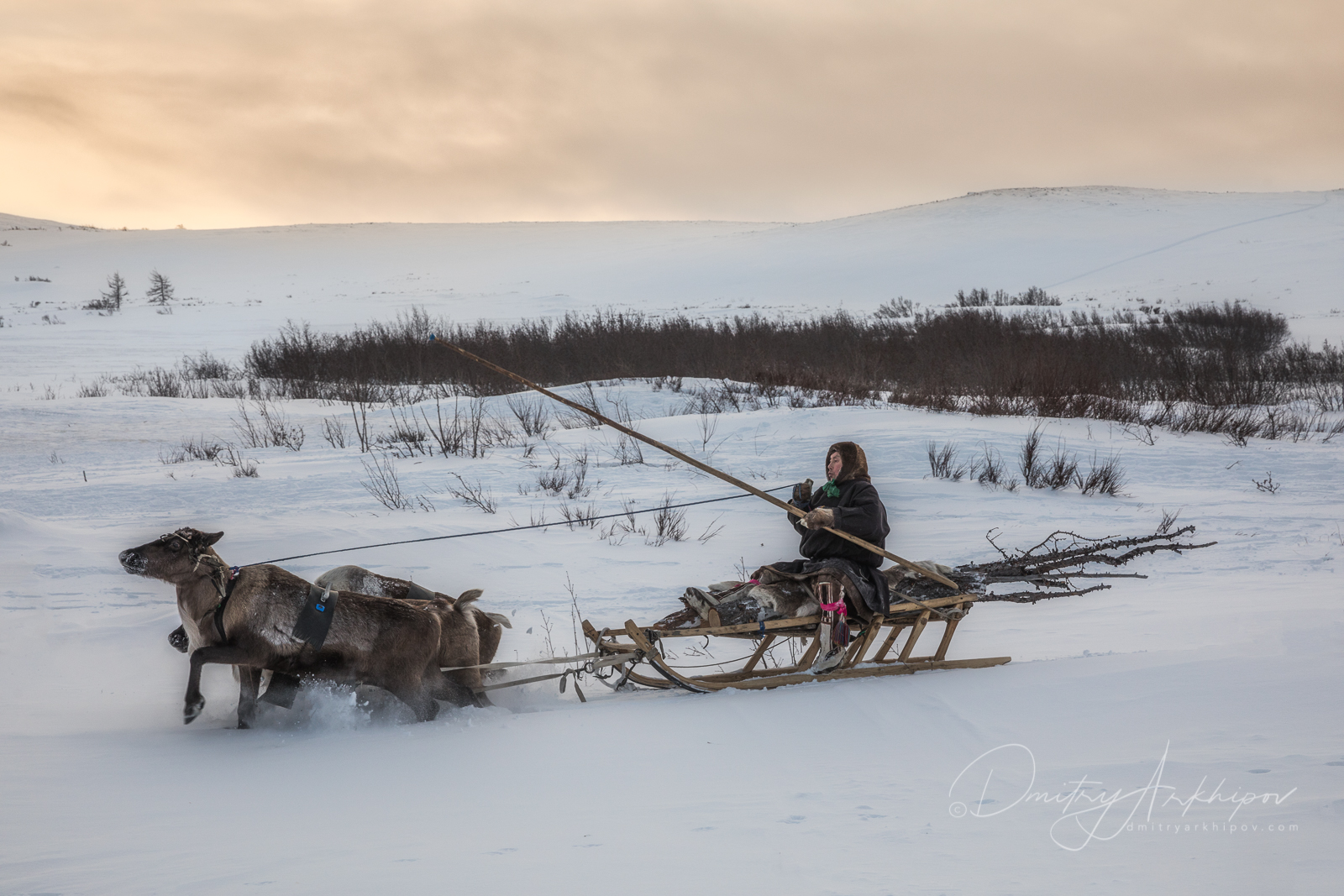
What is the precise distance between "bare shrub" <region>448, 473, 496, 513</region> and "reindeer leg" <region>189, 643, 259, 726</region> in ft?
16.0

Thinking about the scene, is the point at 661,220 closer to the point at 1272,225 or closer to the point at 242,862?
the point at 1272,225

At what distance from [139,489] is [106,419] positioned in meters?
5.19

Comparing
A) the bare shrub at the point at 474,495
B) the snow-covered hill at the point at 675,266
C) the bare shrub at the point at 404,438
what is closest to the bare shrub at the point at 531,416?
the bare shrub at the point at 404,438

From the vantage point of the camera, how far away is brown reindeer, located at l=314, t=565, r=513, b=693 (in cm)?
462

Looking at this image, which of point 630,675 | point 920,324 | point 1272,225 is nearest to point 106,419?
point 630,675

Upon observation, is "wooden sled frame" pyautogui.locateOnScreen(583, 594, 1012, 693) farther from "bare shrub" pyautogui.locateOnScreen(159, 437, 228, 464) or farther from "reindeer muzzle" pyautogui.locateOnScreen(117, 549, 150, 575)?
"bare shrub" pyautogui.locateOnScreen(159, 437, 228, 464)

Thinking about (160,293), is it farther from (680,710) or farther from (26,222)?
(26,222)

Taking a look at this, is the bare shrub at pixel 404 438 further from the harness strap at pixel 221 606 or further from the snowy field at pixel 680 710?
the harness strap at pixel 221 606

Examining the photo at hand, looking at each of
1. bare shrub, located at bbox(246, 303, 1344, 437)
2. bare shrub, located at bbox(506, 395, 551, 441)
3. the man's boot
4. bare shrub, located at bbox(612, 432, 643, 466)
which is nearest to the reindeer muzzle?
the man's boot

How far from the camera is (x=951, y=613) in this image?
17.3 feet

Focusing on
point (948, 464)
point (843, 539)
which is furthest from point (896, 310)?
point (843, 539)

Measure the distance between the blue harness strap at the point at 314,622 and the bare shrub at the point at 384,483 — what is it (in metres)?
4.97
